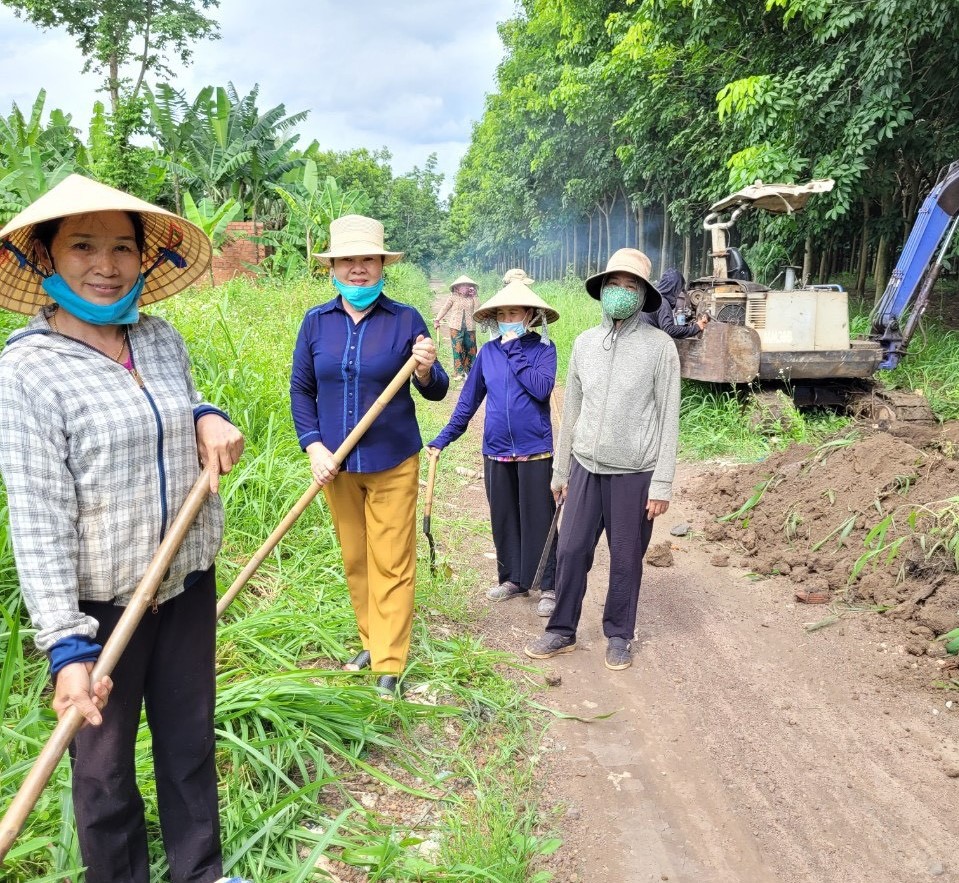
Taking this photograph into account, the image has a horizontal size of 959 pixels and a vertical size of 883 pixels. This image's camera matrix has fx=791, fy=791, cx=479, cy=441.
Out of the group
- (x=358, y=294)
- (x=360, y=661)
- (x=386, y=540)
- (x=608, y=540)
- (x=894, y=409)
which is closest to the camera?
(x=358, y=294)

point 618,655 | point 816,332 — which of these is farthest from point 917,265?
point 618,655

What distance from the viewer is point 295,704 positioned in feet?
9.89

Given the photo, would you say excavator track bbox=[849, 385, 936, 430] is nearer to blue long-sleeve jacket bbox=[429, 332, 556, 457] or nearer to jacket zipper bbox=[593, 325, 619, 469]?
blue long-sleeve jacket bbox=[429, 332, 556, 457]

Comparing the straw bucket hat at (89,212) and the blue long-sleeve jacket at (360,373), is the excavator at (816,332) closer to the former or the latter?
the blue long-sleeve jacket at (360,373)

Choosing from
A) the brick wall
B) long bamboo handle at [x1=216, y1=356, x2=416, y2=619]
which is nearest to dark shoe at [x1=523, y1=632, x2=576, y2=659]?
long bamboo handle at [x1=216, y1=356, x2=416, y2=619]

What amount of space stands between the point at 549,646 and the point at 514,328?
1.79 metres

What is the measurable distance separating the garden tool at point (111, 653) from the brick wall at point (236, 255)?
11788mm

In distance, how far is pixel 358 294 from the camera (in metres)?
3.28

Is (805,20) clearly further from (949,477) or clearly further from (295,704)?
(295,704)

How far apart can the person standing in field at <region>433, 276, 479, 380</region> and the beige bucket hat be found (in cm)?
665

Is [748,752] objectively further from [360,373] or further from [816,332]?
[816,332]

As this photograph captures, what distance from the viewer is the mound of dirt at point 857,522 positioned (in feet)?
14.6

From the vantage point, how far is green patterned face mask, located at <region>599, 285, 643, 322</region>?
12.3 feet

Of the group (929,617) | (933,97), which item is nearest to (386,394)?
(929,617)
